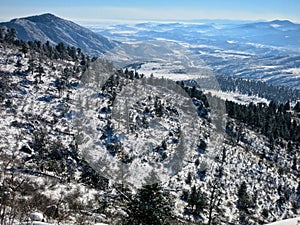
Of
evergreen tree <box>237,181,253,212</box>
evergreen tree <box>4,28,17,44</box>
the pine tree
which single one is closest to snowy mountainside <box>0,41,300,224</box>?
evergreen tree <box>237,181,253,212</box>

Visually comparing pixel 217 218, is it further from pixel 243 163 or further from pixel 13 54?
pixel 13 54

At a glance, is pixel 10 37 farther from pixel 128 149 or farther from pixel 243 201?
pixel 243 201

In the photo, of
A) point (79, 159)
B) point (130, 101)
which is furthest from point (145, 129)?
point (79, 159)

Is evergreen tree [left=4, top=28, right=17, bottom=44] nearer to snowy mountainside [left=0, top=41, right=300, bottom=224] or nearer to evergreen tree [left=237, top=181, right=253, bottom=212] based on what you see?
snowy mountainside [left=0, top=41, right=300, bottom=224]

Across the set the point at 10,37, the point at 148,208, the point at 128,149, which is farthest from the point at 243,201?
the point at 10,37

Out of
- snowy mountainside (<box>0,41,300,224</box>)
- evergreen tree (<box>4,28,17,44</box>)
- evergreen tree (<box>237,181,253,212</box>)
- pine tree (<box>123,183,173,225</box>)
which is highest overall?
evergreen tree (<box>4,28,17,44</box>)

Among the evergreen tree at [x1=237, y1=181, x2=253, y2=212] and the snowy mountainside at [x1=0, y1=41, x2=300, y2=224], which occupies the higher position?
the snowy mountainside at [x1=0, y1=41, x2=300, y2=224]

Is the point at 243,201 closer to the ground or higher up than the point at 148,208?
closer to the ground

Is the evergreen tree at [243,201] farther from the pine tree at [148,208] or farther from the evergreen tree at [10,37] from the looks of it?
the evergreen tree at [10,37]
